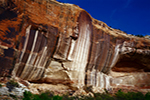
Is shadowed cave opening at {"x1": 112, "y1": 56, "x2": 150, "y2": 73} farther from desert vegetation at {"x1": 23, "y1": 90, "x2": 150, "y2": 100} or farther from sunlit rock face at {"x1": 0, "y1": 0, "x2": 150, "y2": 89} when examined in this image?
desert vegetation at {"x1": 23, "y1": 90, "x2": 150, "y2": 100}

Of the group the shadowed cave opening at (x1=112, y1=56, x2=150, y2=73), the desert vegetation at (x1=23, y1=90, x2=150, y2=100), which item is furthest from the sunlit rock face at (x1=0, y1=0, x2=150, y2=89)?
the shadowed cave opening at (x1=112, y1=56, x2=150, y2=73)

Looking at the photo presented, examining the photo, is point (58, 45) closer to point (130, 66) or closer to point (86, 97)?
point (86, 97)

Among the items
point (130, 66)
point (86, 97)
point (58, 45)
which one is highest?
point (58, 45)

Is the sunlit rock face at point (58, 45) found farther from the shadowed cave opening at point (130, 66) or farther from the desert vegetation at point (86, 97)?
the shadowed cave opening at point (130, 66)

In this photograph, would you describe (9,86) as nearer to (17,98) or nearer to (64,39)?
(17,98)

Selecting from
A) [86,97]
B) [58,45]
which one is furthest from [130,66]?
[58,45]

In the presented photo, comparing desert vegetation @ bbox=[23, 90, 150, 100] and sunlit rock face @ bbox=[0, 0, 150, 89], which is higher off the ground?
sunlit rock face @ bbox=[0, 0, 150, 89]

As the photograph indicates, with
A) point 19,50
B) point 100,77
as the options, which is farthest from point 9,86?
point 100,77

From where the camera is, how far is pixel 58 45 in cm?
915

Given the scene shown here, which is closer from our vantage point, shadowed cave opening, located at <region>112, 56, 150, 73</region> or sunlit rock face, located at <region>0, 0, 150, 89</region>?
sunlit rock face, located at <region>0, 0, 150, 89</region>

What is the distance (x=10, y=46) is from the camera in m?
7.18

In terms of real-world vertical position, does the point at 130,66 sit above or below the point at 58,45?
below

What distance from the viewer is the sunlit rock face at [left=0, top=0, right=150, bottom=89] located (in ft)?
24.4

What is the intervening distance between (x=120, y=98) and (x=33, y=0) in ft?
31.1
